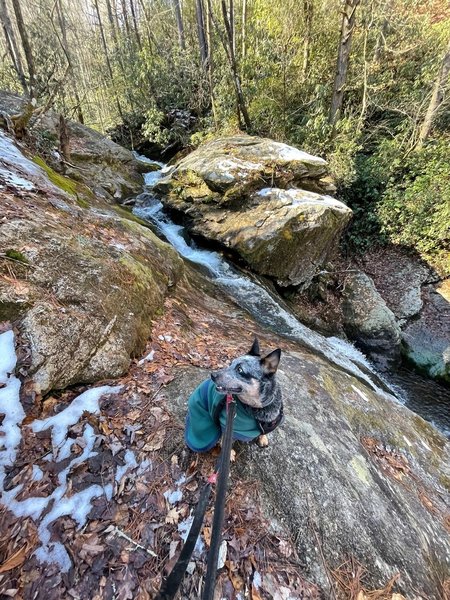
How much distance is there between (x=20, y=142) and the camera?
6.68 metres

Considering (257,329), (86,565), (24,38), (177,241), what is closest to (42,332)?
(86,565)

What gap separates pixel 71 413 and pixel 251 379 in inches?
68.5

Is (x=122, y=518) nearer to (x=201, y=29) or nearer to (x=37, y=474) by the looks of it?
(x=37, y=474)

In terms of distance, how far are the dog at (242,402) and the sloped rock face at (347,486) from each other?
471 mm

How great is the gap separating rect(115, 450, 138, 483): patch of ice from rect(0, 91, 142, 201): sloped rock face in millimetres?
7976

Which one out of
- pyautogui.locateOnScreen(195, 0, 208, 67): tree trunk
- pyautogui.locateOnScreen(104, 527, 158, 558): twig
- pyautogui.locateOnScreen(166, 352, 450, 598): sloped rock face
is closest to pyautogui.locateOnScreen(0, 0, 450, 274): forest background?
pyautogui.locateOnScreen(195, 0, 208, 67): tree trunk

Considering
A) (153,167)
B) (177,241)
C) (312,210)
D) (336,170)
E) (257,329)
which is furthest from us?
(153,167)

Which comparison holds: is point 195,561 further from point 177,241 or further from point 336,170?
point 336,170

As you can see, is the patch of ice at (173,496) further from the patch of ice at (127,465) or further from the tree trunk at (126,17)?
the tree trunk at (126,17)

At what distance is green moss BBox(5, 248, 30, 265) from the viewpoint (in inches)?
120

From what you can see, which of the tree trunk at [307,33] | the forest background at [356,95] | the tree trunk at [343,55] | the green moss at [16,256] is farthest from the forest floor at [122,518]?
the tree trunk at [307,33]

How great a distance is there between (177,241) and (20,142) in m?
4.49

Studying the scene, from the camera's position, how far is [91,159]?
1114cm

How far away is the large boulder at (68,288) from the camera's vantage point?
8.96 ft
